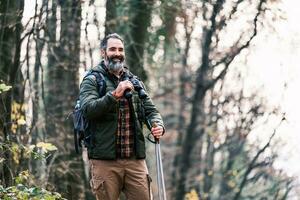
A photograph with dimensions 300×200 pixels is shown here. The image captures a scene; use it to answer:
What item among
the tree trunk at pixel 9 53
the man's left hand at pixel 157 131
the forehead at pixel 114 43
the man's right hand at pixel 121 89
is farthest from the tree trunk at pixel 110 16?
the man's right hand at pixel 121 89

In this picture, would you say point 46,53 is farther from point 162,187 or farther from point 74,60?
point 162,187

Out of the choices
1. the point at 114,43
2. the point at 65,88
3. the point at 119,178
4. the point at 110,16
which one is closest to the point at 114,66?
the point at 114,43

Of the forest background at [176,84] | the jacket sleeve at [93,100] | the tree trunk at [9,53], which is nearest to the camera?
the jacket sleeve at [93,100]

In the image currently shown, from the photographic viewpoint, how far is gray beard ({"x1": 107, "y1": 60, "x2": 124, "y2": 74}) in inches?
230

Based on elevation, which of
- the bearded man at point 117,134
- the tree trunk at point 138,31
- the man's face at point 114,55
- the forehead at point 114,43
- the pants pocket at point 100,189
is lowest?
the pants pocket at point 100,189

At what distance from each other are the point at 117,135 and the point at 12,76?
3.46 m

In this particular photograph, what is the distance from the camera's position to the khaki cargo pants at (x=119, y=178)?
5844 mm

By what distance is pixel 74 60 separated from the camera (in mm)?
12953

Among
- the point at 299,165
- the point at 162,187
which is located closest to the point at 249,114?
the point at 299,165

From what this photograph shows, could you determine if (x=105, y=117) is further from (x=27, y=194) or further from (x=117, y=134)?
(x=27, y=194)

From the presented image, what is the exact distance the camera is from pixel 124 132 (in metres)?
5.83

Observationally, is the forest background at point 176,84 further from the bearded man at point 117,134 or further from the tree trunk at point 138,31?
the bearded man at point 117,134

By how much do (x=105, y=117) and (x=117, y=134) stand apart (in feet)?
0.62

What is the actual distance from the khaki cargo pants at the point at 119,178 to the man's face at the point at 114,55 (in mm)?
812
